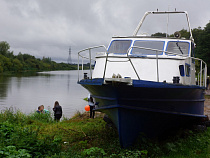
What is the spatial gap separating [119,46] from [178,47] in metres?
2.10

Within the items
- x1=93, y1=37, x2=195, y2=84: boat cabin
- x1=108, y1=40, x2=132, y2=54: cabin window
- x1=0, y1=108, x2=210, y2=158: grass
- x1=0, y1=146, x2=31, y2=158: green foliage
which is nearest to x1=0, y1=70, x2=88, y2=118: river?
x1=0, y1=108, x2=210, y2=158: grass

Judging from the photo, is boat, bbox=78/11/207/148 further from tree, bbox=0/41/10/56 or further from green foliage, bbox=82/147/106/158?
tree, bbox=0/41/10/56

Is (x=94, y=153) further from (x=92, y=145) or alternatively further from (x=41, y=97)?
(x=41, y=97)

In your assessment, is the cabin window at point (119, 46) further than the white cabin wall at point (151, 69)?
Yes

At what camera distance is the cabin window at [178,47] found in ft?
29.8

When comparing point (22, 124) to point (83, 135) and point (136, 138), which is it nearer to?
point (83, 135)

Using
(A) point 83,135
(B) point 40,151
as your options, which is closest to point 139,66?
(A) point 83,135

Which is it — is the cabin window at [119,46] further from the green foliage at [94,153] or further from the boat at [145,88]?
the green foliage at [94,153]

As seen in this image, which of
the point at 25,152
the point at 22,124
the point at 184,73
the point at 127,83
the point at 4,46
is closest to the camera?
the point at 25,152

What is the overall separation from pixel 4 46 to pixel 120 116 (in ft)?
340

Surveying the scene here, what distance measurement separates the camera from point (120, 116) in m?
7.31

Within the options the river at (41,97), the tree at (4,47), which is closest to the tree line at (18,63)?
the tree at (4,47)

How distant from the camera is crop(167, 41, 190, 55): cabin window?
358 inches

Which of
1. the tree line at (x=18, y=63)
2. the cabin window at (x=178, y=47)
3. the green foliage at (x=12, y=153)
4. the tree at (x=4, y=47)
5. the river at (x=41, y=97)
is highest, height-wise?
the tree at (x=4, y=47)
